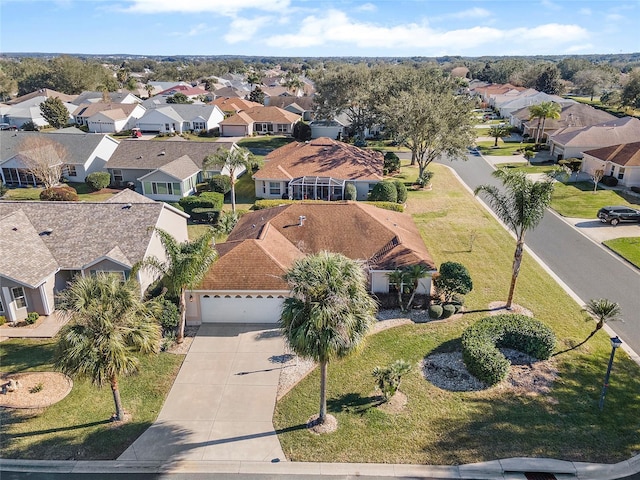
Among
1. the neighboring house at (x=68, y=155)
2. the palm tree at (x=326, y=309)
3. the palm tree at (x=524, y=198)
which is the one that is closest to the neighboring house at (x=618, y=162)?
the palm tree at (x=524, y=198)

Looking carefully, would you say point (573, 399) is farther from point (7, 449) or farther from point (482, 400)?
point (7, 449)

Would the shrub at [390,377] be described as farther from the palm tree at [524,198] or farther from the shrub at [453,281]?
the palm tree at [524,198]

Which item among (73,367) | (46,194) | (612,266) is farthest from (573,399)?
(46,194)

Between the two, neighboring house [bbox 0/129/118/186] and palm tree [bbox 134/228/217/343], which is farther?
neighboring house [bbox 0/129/118/186]

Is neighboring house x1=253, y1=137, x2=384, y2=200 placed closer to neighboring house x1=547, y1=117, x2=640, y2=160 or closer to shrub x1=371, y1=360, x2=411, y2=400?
neighboring house x1=547, y1=117, x2=640, y2=160

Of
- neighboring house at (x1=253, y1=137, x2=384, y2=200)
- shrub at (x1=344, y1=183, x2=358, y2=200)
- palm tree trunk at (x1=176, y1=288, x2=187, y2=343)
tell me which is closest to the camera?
palm tree trunk at (x1=176, y1=288, x2=187, y2=343)

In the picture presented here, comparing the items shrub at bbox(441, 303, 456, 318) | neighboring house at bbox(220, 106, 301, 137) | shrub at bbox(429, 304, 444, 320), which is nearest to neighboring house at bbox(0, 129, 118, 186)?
neighboring house at bbox(220, 106, 301, 137)
